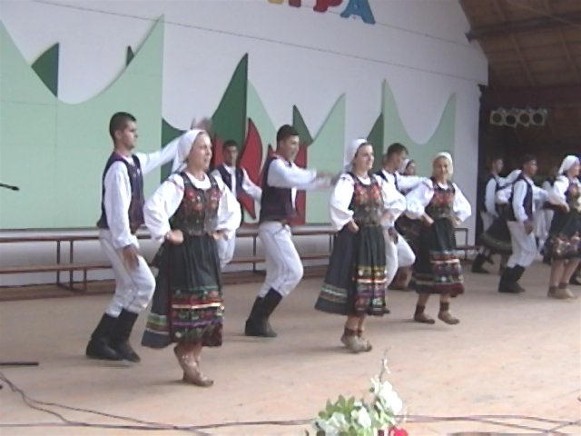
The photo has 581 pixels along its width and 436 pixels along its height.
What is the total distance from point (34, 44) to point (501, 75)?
22.3ft

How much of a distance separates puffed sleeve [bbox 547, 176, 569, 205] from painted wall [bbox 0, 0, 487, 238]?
273 centimetres

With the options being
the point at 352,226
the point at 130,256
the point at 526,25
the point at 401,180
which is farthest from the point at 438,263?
the point at 526,25

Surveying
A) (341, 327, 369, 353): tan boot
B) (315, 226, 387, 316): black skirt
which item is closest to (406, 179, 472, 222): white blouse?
(315, 226, 387, 316): black skirt

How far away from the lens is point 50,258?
22.2ft

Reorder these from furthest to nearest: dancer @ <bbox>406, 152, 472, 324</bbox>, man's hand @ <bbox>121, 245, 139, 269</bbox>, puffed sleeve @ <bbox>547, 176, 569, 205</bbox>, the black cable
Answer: puffed sleeve @ <bbox>547, 176, 569, 205</bbox> → dancer @ <bbox>406, 152, 472, 324</bbox> → man's hand @ <bbox>121, 245, 139, 269</bbox> → the black cable

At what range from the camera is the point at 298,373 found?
414 cm

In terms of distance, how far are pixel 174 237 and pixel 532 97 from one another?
8.14 m

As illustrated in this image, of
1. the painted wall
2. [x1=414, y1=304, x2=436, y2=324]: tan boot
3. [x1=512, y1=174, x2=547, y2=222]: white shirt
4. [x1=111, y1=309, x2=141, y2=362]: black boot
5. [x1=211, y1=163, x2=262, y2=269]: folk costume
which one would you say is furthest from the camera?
[x1=512, y1=174, x2=547, y2=222]: white shirt

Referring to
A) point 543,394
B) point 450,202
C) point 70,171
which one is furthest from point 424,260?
point 70,171

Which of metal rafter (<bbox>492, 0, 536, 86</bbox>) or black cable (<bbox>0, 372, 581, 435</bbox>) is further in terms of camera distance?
metal rafter (<bbox>492, 0, 536, 86</bbox>)

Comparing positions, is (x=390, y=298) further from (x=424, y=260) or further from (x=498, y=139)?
(x=498, y=139)

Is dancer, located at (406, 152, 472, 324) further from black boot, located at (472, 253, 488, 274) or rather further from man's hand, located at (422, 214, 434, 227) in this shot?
black boot, located at (472, 253, 488, 274)

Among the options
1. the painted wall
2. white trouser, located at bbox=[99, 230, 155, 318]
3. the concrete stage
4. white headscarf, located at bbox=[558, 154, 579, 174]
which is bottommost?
the concrete stage

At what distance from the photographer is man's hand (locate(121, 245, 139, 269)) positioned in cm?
403
